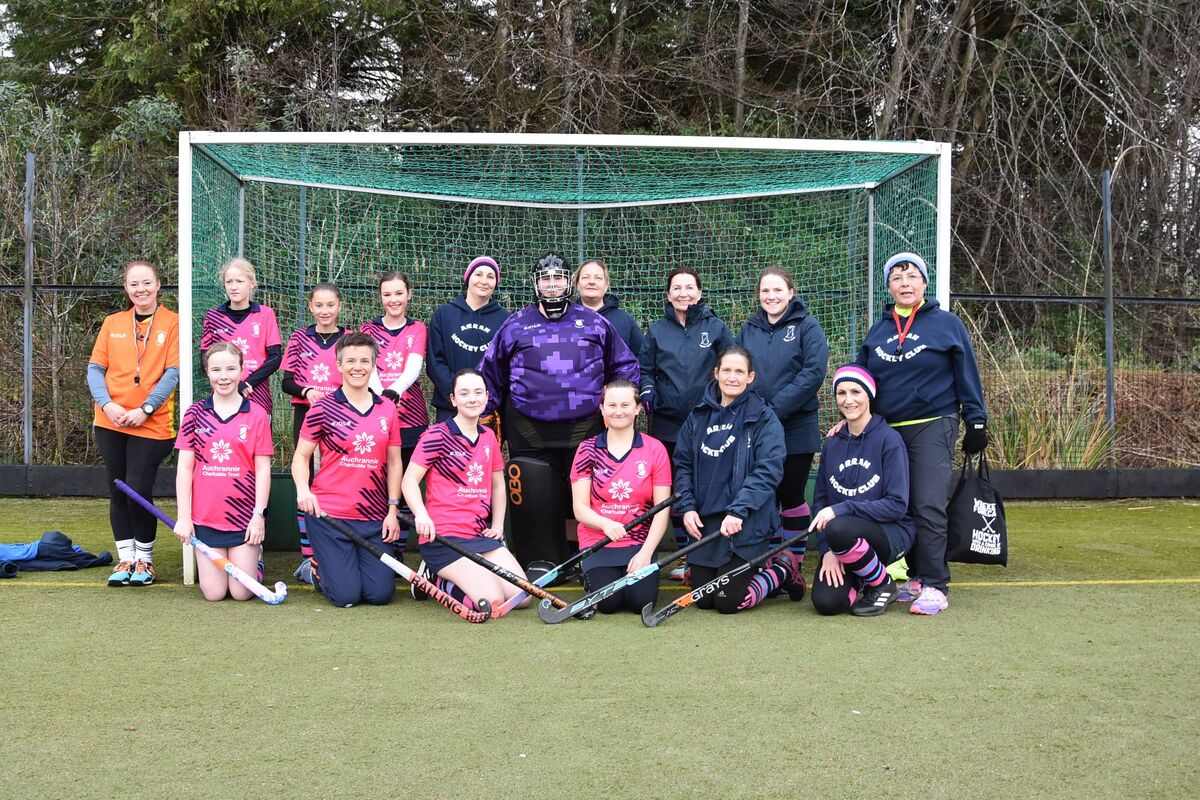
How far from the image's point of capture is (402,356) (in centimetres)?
515

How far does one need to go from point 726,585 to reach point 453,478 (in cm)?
119

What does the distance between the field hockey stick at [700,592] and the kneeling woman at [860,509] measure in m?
0.17

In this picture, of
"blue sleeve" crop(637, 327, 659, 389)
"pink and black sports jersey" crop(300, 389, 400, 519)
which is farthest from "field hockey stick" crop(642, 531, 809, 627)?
"pink and black sports jersey" crop(300, 389, 400, 519)

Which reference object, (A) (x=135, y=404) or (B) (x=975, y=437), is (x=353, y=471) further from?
(B) (x=975, y=437)

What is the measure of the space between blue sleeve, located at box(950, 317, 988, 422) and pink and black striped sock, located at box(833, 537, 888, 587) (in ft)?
2.26

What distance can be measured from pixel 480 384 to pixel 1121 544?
11.9 ft

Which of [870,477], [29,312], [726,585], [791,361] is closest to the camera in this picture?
[726,585]

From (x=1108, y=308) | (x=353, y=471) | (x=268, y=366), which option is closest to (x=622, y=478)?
(x=353, y=471)

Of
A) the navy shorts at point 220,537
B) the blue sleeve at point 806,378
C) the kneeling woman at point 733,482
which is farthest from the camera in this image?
the blue sleeve at point 806,378

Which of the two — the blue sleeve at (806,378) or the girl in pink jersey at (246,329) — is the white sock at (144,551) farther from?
the blue sleeve at (806,378)

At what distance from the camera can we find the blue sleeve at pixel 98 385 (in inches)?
185

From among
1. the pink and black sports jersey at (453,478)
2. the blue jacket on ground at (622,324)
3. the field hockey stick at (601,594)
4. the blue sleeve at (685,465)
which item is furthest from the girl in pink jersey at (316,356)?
the blue sleeve at (685,465)

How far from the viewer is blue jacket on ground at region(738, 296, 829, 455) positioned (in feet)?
15.2

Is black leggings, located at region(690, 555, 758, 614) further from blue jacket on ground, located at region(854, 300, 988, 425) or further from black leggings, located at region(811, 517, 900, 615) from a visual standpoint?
blue jacket on ground, located at region(854, 300, 988, 425)
